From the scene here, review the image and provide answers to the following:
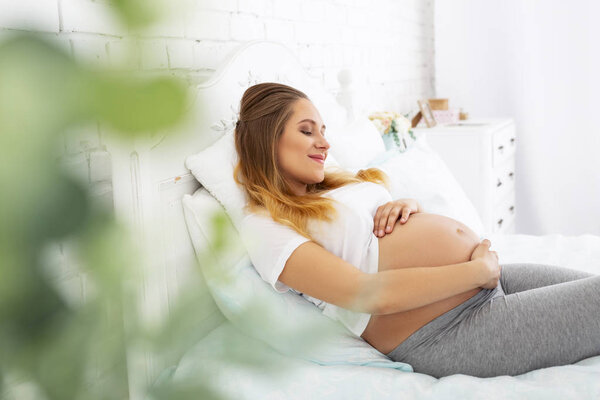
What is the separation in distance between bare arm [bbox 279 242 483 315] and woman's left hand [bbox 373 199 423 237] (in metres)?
0.15

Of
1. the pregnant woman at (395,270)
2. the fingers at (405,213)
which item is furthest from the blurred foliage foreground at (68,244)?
the fingers at (405,213)

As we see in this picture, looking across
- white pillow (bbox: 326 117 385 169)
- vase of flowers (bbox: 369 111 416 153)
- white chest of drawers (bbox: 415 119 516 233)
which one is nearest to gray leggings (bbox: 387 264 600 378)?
white pillow (bbox: 326 117 385 169)

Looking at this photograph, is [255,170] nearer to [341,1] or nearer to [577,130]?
[341,1]

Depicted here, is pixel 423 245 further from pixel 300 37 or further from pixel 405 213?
pixel 300 37

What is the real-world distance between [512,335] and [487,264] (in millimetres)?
153

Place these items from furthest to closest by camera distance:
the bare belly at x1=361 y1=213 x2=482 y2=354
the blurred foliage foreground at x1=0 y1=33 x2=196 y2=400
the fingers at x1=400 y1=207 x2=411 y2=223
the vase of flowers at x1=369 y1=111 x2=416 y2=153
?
the vase of flowers at x1=369 y1=111 x2=416 y2=153
the fingers at x1=400 y1=207 x2=411 y2=223
the bare belly at x1=361 y1=213 x2=482 y2=354
the blurred foliage foreground at x1=0 y1=33 x2=196 y2=400

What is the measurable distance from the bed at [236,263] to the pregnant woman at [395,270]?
2.0 inches

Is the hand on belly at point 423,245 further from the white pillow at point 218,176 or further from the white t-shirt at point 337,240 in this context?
the white pillow at point 218,176

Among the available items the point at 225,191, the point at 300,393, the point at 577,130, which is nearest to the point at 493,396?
the point at 300,393

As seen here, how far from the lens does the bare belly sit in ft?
4.02

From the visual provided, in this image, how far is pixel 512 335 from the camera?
45.7 inches

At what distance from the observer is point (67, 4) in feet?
3.83

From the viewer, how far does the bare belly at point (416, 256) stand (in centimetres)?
123

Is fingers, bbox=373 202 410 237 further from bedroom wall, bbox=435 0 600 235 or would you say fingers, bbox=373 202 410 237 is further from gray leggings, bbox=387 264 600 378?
bedroom wall, bbox=435 0 600 235
